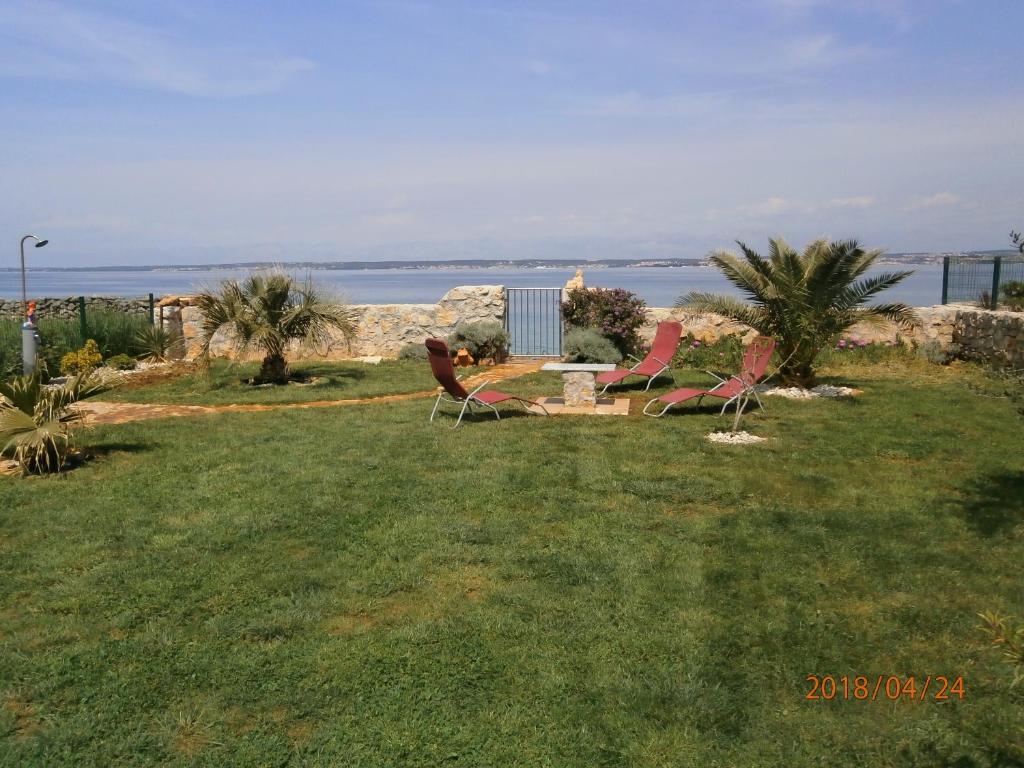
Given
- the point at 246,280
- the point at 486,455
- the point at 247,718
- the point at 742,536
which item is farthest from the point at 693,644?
the point at 246,280

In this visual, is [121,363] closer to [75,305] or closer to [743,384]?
[75,305]

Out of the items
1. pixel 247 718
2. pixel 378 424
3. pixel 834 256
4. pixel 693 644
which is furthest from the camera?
pixel 834 256

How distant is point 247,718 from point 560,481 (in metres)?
3.53

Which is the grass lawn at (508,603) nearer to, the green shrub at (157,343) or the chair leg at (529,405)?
the chair leg at (529,405)

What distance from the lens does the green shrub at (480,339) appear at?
13.9 m

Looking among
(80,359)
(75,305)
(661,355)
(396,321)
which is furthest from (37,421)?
(75,305)

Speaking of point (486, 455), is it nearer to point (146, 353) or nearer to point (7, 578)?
point (7, 578)

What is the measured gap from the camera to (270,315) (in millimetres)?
11219

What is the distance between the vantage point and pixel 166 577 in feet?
14.8

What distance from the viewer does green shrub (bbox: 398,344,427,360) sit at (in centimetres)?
1442

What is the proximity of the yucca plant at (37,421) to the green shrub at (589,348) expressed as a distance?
7.74 meters

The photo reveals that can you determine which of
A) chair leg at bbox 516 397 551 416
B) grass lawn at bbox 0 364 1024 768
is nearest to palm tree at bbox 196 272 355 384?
chair leg at bbox 516 397 551 416
